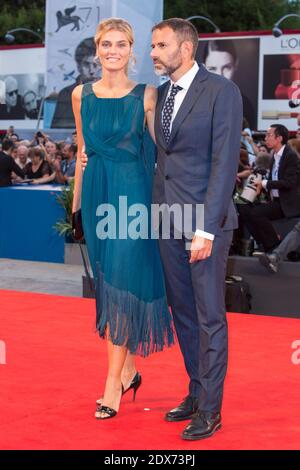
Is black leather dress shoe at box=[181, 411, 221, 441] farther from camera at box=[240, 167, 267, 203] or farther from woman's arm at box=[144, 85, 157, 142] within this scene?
camera at box=[240, 167, 267, 203]

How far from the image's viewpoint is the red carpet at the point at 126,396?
4242 mm

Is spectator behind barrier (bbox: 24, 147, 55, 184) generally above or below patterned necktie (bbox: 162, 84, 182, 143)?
below

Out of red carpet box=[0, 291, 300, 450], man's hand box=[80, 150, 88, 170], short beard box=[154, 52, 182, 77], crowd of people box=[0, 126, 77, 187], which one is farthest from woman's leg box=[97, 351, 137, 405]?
crowd of people box=[0, 126, 77, 187]

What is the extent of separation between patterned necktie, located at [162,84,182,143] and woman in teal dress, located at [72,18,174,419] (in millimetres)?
197

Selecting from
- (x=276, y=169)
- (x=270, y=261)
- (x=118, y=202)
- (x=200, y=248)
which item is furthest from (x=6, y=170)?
(x=200, y=248)

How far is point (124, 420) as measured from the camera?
180 inches

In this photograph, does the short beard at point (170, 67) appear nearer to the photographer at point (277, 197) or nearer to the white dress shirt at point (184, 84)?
the white dress shirt at point (184, 84)

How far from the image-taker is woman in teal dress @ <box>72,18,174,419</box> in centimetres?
460

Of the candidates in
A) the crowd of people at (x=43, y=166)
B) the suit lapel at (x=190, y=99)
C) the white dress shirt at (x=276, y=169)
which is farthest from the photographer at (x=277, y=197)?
the suit lapel at (x=190, y=99)

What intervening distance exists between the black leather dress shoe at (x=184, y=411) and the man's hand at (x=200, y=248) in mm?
798

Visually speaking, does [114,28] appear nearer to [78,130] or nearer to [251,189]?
[78,130]
